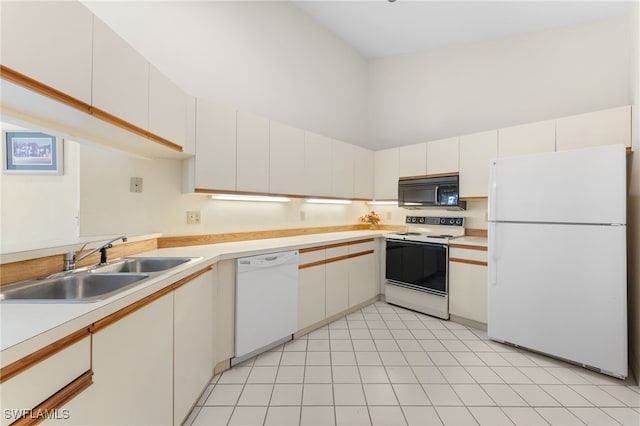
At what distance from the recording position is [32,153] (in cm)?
155

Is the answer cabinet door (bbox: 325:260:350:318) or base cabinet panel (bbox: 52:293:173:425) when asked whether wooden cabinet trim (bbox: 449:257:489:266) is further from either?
base cabinet panel (bbox: 52:293:173:425)

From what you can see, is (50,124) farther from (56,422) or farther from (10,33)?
(56,422)

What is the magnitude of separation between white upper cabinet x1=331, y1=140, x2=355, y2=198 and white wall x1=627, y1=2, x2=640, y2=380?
2549mm

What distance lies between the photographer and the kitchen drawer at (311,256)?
2498mm

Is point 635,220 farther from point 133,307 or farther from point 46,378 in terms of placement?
point 46,378

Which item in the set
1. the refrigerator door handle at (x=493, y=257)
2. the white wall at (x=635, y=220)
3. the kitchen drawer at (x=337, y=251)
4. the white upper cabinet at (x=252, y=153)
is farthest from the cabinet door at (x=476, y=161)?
the white upper cabinet at (x=252, y=153)

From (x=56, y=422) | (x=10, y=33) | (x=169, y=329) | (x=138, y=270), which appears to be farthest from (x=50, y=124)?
(x=56, y=422)

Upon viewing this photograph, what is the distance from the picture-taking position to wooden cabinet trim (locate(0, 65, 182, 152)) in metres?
0.89

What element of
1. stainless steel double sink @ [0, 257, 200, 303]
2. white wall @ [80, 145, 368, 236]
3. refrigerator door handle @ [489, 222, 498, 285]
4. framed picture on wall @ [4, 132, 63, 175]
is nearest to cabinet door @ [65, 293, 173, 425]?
stainless steel double sink @ [0, 257, 200, 303]

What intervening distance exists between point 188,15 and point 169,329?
99.5 inches

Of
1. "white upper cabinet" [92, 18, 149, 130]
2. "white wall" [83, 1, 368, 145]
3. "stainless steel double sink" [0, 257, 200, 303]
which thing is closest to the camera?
"stainless steel double sink" [0, 257, 200, 303]

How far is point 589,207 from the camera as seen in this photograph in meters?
1.97

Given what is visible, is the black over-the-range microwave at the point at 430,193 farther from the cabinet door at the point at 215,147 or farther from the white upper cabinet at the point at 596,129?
the cabinet door at the point at 215,147

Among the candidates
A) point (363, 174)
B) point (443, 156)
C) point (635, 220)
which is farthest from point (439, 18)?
point (635, 220)
